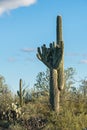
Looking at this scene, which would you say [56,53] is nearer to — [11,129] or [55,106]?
[55,106]

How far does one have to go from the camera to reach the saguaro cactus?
1027 inches

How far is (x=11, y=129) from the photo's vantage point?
24.7 metres

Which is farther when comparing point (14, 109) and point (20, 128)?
point (14, 109)

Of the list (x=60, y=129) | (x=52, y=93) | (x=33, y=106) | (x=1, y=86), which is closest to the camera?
(x=60, y=129)

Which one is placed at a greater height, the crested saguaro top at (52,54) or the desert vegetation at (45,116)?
the crested saguaro top at (52,54)

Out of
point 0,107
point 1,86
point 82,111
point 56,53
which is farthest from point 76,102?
point 1,86

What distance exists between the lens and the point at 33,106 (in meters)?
28.5

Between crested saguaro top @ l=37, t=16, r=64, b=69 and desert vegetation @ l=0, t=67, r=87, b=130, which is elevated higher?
crested saguaro top @ l=37, t=16, r=64, b=69

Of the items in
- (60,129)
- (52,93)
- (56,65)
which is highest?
(56,65)

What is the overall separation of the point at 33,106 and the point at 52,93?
2756mm

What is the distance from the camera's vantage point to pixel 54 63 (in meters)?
26.3

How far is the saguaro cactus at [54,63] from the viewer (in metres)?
26.1

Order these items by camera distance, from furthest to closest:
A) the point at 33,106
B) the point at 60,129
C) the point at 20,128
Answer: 1. the point at 33,106
2. the point at 20,128
3. the point at 60,129

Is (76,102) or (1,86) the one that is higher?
(1,86)
